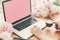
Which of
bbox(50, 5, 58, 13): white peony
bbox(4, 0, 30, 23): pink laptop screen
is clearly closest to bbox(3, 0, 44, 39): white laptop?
bbox(4, 0, 30, 23): pink laptop screen

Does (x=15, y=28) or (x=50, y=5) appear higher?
(x=50, y=5)

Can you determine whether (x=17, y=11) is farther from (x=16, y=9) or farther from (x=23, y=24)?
(x=23, y=24)

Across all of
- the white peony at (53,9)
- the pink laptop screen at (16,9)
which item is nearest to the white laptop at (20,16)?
the pink laptop screen at (16,9)

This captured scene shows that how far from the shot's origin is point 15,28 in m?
1.09

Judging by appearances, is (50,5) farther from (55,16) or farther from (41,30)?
(41,30)

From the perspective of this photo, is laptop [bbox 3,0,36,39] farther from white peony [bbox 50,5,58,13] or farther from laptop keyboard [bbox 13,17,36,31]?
white peony [bbox 50,5,58,13]

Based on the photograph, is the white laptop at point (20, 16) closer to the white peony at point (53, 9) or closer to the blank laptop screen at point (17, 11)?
the blank laptop screen at point (17, 11)

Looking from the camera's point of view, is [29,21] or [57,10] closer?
[29,21]

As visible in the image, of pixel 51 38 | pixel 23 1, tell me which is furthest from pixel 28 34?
pixel 23 1

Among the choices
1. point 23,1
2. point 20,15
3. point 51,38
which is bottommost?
point 51,38

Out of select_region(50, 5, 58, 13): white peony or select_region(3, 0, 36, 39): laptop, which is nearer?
select_region(3, 0, 36, 39): laptop

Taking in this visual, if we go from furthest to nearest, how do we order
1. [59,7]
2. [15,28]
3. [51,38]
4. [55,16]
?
[59,7] < [55,16] < [15,28] < [51,38]

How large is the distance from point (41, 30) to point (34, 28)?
0.20ft

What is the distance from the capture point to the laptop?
1029 mm
